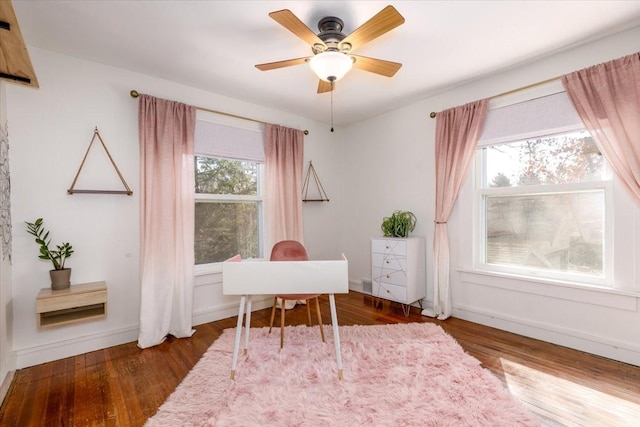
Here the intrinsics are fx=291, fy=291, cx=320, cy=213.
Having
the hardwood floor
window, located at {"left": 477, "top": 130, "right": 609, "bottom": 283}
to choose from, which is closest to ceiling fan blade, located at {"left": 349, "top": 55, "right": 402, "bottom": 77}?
window, located at {"left": 477, "top": 130, "right": 609, "bottom": 283}

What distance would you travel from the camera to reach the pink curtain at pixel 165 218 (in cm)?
264

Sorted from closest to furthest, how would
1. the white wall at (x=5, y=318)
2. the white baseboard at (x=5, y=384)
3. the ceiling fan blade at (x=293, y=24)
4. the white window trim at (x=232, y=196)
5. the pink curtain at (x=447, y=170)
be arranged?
the ceiling fan blade at (x=293, y=24) < the white baseboard at (x=5, y=384) < the white wall at (x=5, y=318) < the pink curtain at (x=447, y=170) < the white window trim at (x=232, y=196)

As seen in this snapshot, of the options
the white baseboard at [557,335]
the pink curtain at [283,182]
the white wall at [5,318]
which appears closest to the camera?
the white wall at [5,318]

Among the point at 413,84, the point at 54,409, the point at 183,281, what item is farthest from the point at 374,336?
the point at 413,84

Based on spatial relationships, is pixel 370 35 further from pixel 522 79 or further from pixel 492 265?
pixel 492 265

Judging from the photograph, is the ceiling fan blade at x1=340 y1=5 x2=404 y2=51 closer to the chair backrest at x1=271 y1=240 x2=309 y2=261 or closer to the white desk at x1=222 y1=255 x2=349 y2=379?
the white desk at x1=222 y1=255 x2=349 y2=379

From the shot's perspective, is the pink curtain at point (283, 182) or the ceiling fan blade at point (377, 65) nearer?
the ceiling fan blade at point (377, 65)

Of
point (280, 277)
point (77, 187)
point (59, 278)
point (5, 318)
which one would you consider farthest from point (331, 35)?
point (5, 318)

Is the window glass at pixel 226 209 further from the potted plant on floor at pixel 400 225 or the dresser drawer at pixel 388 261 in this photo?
the potted plant on floor at pixel 400 225

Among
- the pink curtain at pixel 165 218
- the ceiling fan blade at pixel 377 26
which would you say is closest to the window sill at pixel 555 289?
the ceiling fan blade at pixel 377 26

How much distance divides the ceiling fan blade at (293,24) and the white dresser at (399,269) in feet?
7.18

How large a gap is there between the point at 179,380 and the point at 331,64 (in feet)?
7.83

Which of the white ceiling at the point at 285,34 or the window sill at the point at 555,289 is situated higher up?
the white ceiling at the point at 285,34

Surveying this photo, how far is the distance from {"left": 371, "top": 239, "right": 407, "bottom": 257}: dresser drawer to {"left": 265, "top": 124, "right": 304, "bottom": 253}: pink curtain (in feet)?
3.15
